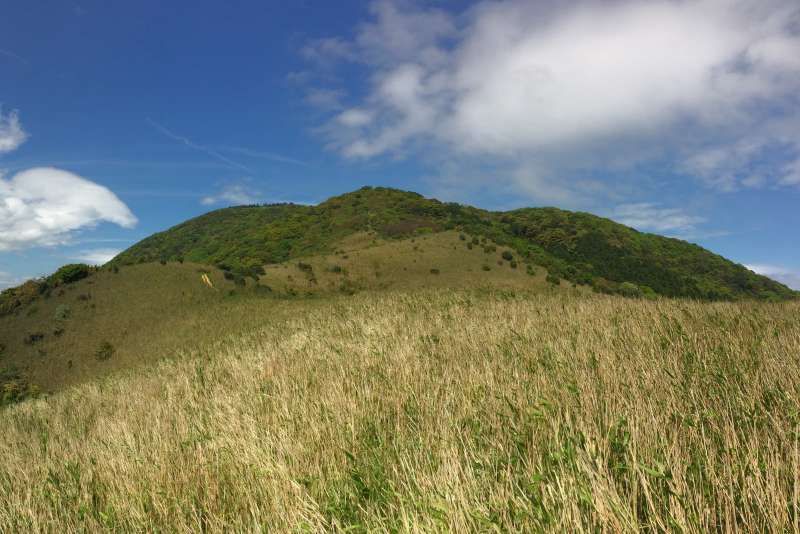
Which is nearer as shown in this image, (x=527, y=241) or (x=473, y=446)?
(x=473, y=446)

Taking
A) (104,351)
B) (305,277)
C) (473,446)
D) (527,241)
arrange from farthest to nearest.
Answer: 1. (527,241)
2. (305,277)
3. (104,351)
4. (473,446)

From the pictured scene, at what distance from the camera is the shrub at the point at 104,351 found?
1002 inches

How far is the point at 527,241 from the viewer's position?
89.2m

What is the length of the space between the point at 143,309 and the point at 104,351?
437cm

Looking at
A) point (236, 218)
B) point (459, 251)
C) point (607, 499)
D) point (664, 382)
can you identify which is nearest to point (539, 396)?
point (664, 382)

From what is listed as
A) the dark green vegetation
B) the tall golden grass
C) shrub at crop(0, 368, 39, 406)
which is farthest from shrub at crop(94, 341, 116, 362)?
the tall golden grass

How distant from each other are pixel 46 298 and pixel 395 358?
37455mm

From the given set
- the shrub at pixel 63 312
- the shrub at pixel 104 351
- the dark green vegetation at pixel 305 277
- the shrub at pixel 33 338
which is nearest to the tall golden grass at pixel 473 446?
the dark green vegetation at pixel 305 277

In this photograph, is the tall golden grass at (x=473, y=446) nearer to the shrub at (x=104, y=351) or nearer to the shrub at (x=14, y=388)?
the shrub at (x=14, y=388)

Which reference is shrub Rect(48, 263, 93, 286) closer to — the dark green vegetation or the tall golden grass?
the dark green vegetation

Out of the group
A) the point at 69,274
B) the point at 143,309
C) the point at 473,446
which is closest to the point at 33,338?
the point at 143,309

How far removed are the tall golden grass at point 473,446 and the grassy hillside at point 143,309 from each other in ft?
48.5

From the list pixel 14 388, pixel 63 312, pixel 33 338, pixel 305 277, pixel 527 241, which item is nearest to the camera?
pixel 14 388

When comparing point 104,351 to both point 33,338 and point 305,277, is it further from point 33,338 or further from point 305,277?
point 305,277
